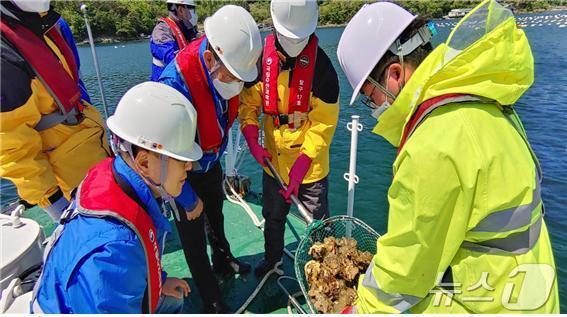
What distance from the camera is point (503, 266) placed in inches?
49.0

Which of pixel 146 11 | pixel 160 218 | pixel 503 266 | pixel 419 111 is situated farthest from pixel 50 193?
pixel 146 11

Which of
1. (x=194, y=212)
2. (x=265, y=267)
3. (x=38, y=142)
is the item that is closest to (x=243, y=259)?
(x=265, y=267)

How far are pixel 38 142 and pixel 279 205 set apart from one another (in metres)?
1.78

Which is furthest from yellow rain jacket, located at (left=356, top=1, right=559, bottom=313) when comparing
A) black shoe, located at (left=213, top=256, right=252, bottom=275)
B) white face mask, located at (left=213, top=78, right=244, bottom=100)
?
black shoe, located at (left=213, top=256, right=252, bottom=275)

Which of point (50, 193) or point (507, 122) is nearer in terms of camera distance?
point (507, 122)

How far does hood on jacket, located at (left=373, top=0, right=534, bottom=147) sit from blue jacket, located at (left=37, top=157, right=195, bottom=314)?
1262 mm

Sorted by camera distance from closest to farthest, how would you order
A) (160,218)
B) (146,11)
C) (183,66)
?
(160,218), (183,66), (146,11)

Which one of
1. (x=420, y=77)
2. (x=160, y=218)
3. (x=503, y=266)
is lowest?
(x=160, y=218)

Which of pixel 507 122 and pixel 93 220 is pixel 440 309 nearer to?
pixel 507 122

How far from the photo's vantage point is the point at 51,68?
2480 millimetres

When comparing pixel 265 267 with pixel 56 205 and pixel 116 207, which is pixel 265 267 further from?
pixel 116 207

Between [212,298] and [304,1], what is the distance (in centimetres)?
228

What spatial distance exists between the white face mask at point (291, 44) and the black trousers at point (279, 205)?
1.02 meters

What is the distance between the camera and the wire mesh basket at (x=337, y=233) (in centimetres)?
255
